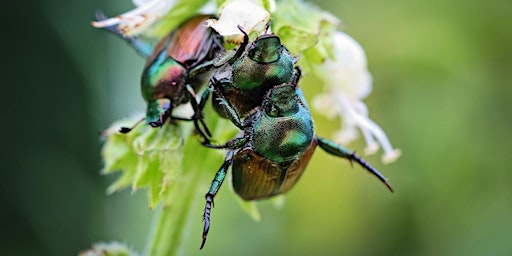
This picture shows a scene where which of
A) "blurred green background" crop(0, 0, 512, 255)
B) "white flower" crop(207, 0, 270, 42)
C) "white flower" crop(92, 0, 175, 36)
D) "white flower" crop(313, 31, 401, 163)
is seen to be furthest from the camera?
"blurred green background" crop(0, 0, 512, 255)

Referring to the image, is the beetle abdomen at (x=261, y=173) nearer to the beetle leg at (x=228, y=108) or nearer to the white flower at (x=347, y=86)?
the beetle leg at (x=228, y=108)

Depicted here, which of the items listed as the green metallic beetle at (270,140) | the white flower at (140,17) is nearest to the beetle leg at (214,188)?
the green metallic beetle at (270,140)

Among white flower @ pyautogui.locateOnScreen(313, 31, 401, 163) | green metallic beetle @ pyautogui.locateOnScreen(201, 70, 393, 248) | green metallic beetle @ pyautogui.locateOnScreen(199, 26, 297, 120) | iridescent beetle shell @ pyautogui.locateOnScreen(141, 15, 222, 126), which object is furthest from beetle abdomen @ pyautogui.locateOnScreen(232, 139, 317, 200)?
white flower @ pyautogui.locateOnScreen(313, 31, 401, 163)

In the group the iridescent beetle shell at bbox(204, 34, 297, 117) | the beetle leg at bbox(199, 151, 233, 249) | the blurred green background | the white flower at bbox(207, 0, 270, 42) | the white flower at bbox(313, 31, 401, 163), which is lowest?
the blurred green background

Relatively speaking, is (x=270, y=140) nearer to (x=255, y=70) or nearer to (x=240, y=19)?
(x=255, y=70)

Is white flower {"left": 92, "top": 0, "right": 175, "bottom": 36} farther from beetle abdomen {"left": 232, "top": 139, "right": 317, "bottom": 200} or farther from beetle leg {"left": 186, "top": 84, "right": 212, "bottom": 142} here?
beetle abdomen {"left": 232, "top": 139, "right": 317, "bottom": 200}
